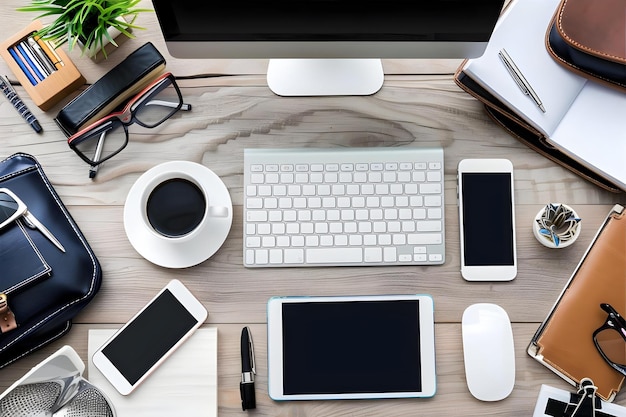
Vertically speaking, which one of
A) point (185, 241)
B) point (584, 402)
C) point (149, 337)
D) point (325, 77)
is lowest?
point (584, 402)

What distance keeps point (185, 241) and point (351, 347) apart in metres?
0.30

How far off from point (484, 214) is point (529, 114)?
170 mm

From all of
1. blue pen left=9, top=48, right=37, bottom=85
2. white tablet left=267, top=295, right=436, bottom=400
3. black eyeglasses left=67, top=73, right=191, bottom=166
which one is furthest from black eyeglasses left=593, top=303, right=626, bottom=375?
blue pen left=9, top=48, right=37, bottom=85

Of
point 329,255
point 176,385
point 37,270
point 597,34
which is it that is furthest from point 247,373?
point 597,34

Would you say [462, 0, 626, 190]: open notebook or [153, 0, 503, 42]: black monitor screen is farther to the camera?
[462, 0, 626, 190]: open notebook

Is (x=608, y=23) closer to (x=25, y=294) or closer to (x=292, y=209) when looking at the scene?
(x=292, y=209)

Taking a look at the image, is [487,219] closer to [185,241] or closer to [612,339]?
[612,339]

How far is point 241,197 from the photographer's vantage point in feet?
3.00

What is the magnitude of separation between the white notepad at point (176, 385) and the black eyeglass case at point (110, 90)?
33 cm

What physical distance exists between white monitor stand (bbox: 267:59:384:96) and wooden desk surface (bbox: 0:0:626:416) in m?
0.02

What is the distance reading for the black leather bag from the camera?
31.9 inches

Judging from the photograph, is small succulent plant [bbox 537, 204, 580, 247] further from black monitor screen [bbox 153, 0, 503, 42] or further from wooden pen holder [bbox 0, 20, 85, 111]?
wooden pen holder [bbox 0, 20, 85, 111]

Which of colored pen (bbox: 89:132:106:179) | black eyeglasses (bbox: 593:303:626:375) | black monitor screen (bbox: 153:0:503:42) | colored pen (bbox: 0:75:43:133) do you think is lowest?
black eyeglasses (bbox: 593:303:626:375)

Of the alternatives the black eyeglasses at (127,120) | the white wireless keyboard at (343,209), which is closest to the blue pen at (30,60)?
the black eyeglasses at (127,120)
